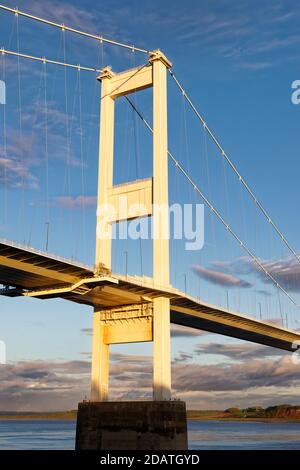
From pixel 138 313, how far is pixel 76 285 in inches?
226

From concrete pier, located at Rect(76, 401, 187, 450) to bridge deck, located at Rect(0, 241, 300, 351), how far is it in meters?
5.25

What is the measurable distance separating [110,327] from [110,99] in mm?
13100

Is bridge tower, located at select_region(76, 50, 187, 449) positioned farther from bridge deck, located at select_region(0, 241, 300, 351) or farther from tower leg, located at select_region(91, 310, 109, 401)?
bridge deck, located at select_region(0, 241, 300, 351)

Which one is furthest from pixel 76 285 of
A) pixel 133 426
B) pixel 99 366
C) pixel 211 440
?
pixel 211 440

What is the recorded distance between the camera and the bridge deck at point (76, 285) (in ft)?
88.3

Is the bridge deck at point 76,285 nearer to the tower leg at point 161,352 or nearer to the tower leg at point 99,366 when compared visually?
the tower leg at point 161,352

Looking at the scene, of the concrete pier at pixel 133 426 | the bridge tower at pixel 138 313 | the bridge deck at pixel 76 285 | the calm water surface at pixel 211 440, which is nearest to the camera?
the bridge deck at pixel 76 285

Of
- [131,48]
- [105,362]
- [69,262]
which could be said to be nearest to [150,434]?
[105,362]

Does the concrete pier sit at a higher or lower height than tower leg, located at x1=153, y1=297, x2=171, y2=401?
lower

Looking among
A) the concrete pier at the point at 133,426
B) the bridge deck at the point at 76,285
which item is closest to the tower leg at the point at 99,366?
the concrete pier at the point at 133,426

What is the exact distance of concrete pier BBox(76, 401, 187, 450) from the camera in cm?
3067

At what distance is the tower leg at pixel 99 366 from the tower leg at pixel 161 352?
3.62 m

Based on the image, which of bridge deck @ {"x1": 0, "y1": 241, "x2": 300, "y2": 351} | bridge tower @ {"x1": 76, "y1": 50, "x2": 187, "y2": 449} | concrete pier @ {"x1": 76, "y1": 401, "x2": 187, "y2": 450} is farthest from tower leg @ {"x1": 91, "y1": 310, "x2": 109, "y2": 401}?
bridge deck @ {"x1": 0, "y1": 241, "x2": 300, "y2": 351}
